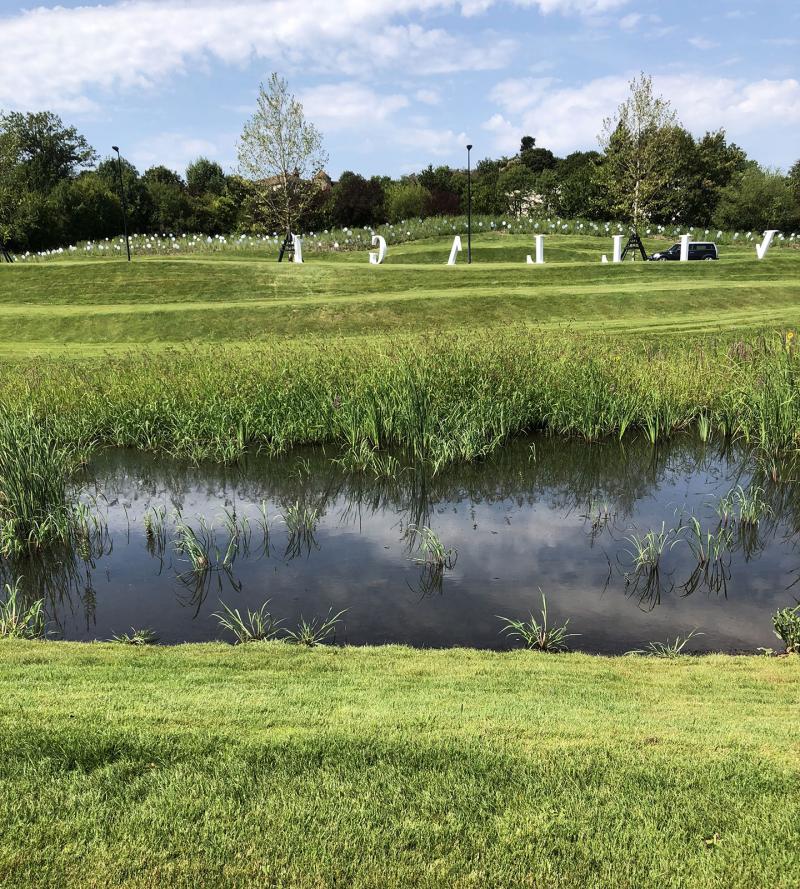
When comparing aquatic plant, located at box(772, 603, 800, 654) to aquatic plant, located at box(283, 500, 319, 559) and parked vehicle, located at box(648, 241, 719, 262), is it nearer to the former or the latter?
aquatic plant, located at box(283, 500, 319, 559)

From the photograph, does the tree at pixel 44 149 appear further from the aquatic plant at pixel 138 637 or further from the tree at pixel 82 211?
the aquatic plant at pixel 138 637

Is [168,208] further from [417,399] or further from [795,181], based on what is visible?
[417,399]

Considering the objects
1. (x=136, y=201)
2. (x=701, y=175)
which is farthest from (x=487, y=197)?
(x=136, y=201)

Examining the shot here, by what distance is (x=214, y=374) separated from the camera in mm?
11914

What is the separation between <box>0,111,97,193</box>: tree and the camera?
6231 centimetres

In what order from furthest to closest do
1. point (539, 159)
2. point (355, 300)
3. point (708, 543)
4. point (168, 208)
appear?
point (539, 159)
point (168, 208)
point (355, 300)
point (708, 543)

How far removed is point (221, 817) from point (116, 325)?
54.9ft

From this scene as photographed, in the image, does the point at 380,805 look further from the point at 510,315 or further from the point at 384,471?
the point at 510,315

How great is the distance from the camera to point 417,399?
1052 cm

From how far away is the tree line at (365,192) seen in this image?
42.7m

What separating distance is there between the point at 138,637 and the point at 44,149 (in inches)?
2868

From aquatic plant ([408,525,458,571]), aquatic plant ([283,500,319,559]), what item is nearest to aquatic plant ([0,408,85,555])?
aquatic plant ([283,500,319,559])

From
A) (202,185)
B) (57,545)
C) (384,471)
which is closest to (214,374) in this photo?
(384,471)

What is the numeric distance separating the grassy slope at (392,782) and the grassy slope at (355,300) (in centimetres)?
1324
